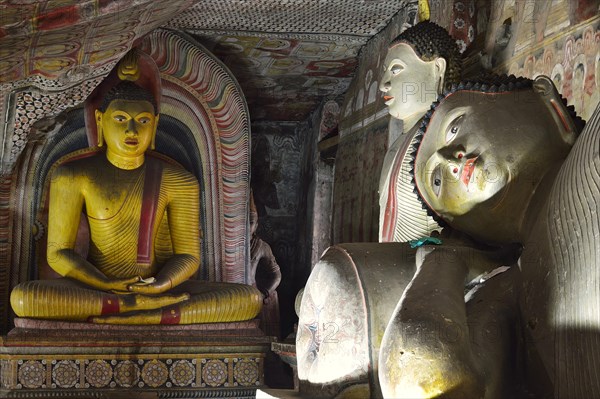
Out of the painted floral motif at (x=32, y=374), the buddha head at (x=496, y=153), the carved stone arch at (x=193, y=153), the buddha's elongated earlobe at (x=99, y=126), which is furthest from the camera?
the carved stone arch at (x=193, y=153)

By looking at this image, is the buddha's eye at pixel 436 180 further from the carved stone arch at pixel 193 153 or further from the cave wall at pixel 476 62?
the carved stone arch at pixel 193 153

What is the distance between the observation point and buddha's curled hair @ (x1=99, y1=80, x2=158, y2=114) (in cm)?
659

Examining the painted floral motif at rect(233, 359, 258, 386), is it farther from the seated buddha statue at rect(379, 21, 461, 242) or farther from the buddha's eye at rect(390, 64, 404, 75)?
the buddha's eye at rect(390, 64, 404, 75)

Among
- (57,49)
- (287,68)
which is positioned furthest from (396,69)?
(287,68)

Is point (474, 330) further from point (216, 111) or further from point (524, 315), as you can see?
point (216, 111)

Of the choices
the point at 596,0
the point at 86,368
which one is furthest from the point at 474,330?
the point at 86,368

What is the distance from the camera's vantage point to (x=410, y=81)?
4695mm

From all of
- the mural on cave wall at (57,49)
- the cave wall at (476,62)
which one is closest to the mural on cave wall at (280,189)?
the cave wall at (476,62)

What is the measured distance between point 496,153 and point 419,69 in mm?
1669

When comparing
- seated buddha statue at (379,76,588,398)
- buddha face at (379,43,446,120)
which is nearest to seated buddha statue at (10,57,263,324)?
buddha face at (379,43,446,120)

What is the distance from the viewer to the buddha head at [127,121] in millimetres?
6547

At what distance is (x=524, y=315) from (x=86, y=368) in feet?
11.3

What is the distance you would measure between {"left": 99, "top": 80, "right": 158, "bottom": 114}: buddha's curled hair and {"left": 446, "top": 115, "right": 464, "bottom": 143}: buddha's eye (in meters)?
3.72

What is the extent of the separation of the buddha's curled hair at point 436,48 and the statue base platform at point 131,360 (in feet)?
7.28
